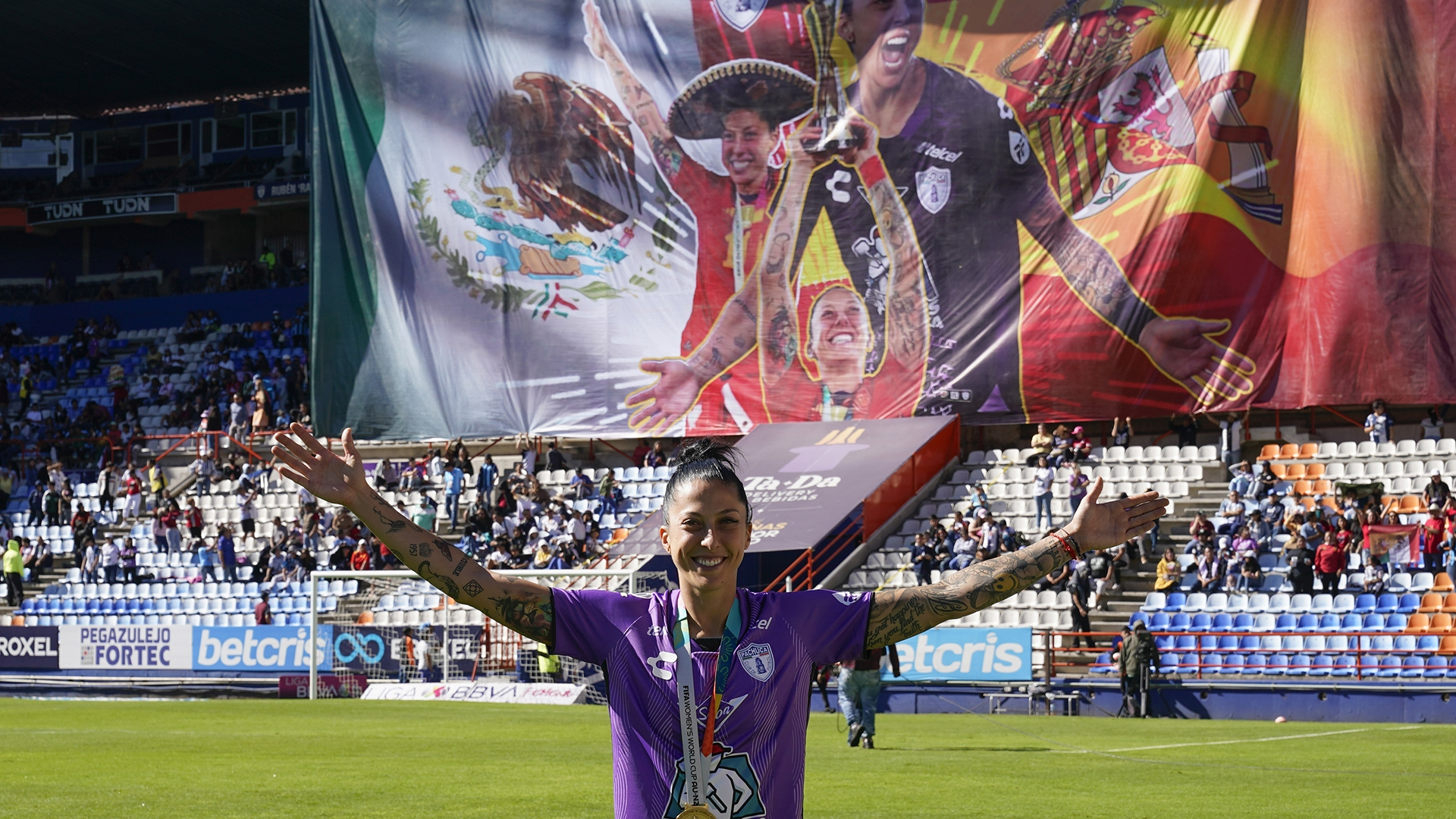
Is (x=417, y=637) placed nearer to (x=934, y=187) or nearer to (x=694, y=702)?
(x=934, y=187)

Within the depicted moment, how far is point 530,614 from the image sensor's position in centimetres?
475

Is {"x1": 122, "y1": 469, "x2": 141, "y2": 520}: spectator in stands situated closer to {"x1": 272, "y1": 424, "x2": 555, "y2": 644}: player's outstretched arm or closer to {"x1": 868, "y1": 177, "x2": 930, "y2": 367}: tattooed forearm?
{"x1": 868, "y1": 177, "x2": 930, "y2": 367}: tattooed forearm

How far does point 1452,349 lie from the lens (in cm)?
3281

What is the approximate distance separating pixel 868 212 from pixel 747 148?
3.34 meters

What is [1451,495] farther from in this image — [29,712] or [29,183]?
[29,183]

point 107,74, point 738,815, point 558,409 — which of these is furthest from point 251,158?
point 738,815

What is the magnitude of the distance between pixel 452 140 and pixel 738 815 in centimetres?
4064

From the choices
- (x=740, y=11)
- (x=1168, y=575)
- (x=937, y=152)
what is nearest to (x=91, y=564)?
(x=740, y=11)

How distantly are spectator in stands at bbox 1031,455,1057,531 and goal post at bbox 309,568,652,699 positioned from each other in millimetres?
→ 7843

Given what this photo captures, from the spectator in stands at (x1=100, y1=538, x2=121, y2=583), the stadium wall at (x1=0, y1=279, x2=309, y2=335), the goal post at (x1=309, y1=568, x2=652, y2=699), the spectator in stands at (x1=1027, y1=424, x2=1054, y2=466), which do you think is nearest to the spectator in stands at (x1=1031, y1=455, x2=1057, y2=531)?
the spectator in stands at (x1=1027, y1=424, x2=1054, y2=466)

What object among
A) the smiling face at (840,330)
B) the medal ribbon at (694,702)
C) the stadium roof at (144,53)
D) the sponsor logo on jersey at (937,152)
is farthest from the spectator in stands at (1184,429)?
the medal ribbon at (694,702)

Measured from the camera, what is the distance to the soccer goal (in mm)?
31062

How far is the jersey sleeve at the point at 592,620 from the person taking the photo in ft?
15.4

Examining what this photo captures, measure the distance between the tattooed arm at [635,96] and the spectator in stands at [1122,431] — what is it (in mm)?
11656
